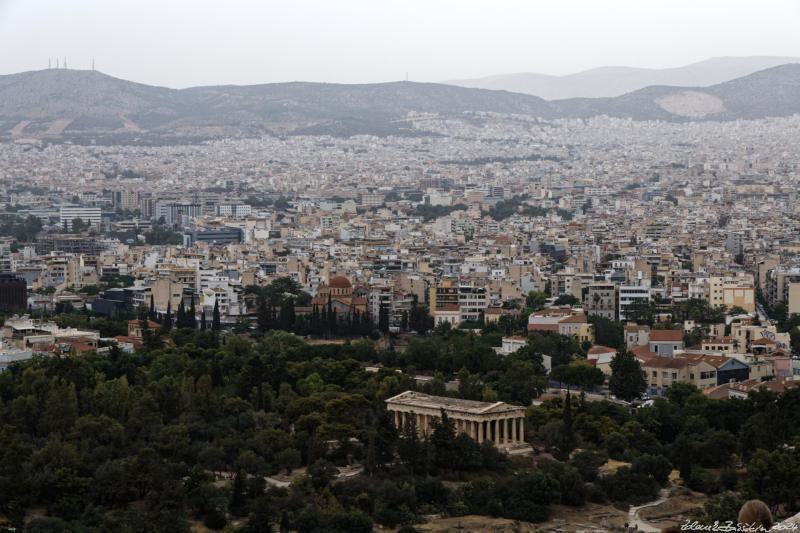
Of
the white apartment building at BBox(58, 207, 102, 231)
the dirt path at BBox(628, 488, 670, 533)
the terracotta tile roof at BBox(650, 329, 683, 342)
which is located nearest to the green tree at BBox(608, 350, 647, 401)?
the terracotta tile roof at BBox(650, 329, 683, 342)

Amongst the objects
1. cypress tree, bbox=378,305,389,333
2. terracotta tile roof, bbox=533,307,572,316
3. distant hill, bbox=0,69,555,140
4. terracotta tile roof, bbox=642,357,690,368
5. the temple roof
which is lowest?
cypress tree, bbox=378,305,389,333

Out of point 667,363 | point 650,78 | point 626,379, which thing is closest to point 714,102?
point 650,78

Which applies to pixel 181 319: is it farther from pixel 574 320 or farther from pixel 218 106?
pixel 218 106

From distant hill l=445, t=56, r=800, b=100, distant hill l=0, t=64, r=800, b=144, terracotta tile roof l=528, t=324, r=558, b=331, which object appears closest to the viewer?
terracotta tile roof l=528, t=324, r=558, b=331

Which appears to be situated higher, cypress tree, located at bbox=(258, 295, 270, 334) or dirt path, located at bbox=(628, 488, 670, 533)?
cypress tree, located at bbox=(258, 295, 270, 334)

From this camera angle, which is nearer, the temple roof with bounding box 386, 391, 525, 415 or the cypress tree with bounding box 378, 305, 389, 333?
the temple roof with bounding box 386, 391, 525, 415

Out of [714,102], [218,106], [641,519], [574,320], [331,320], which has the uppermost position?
[714,102]

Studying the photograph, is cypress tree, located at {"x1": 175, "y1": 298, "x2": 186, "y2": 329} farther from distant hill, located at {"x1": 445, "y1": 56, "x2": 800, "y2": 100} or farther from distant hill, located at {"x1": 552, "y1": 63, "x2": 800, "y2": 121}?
distant hill, located at {"x1": 445, "y1": 56, "x2": 800, "y2": 100}

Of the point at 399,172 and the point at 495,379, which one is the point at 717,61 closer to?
the point at 399,172
